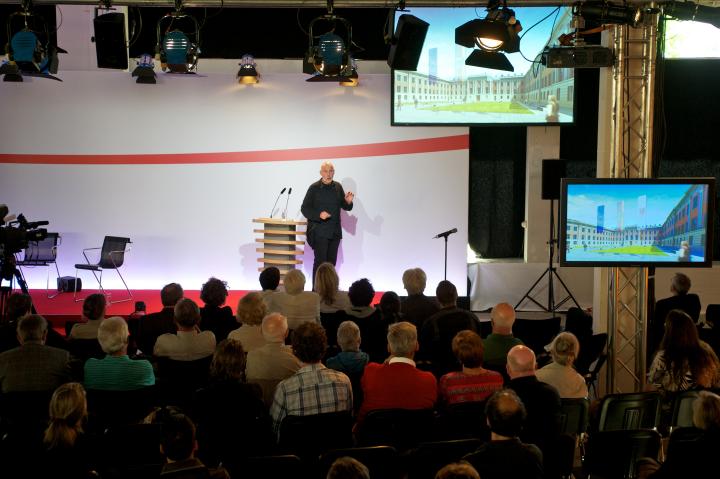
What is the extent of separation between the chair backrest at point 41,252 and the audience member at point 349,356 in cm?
615

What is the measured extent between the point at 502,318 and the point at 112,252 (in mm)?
5781

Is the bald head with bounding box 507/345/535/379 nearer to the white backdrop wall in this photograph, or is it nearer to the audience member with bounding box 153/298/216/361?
the audience member with bounding box 153/298/216/361

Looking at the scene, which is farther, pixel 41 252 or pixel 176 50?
pixel 41 252

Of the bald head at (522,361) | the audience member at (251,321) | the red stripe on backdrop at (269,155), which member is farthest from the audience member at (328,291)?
the red stripe on backdrop at (269,155)

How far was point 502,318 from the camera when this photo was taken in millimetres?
4977

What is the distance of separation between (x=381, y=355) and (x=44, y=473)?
8.74 feet

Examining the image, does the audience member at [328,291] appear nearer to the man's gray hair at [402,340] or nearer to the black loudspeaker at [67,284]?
the man's gray hair at [402,340]

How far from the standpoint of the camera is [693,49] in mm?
9844

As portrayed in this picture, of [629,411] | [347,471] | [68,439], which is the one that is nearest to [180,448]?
[68,439]

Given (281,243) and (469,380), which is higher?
(281,243)

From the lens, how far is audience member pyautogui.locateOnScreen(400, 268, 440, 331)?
6.05 meters

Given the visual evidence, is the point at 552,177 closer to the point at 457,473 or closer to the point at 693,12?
the point at 693,12

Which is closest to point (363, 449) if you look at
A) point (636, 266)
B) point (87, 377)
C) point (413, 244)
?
point (87, 377)

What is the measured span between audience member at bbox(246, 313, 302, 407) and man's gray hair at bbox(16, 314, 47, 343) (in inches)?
46.4
